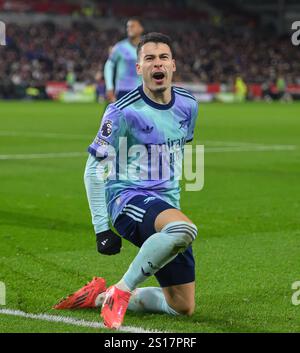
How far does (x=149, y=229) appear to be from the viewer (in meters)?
5.88

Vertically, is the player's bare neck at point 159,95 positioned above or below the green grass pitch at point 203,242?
above

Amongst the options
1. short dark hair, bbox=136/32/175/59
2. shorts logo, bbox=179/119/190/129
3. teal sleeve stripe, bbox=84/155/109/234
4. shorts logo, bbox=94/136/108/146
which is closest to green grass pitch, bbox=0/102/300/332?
teal sleeve stripe, bbox=84/155/109/234

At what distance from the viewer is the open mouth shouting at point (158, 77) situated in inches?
241

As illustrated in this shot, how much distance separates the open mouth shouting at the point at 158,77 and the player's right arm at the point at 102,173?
0.33m

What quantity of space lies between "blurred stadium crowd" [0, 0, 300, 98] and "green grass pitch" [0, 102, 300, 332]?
32.0 m

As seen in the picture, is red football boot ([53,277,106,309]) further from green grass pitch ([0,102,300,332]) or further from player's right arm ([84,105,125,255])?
player's right arm ([84,105,125,255])

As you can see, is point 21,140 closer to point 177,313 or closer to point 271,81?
point 177,313

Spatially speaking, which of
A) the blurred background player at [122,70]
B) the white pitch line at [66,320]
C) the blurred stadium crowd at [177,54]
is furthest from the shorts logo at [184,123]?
the blurred stadium crowd at [177,54]

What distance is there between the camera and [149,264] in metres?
5.72

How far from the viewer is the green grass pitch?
604 centimetres

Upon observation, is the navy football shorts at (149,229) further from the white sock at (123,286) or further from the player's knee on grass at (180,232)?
the white sock at (123,286)

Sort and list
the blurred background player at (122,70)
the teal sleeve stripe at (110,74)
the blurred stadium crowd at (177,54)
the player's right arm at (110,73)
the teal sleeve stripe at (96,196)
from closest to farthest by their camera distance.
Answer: the teal sleeve stripe at (96,196), the blurred background player at (122,70), the player's right arm at (110,73), the teal sleeve stripe at (110,74), the blurred stadium crowd at (177,54)
